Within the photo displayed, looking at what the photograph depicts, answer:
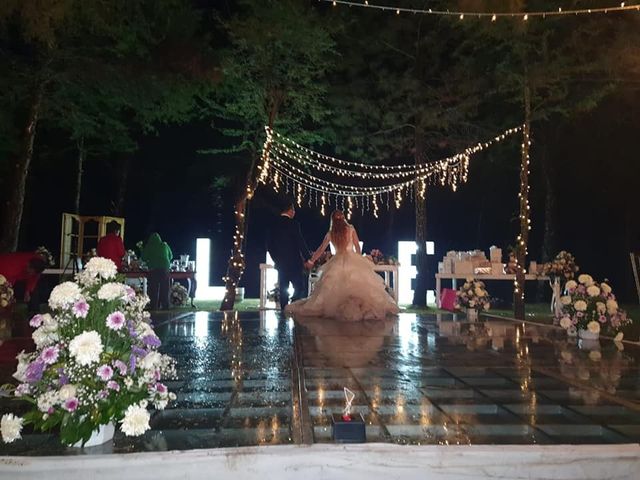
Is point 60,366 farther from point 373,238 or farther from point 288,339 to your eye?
point 373,238

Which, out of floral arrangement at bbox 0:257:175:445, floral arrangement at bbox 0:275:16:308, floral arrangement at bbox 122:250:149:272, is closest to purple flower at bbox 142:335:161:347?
floral arrangement at bbox 0:257:175:445

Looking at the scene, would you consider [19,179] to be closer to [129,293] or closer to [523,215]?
[523,215]

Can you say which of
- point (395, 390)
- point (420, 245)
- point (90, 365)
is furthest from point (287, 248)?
point (90, 365)

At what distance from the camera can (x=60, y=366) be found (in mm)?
2621

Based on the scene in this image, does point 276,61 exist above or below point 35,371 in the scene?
above

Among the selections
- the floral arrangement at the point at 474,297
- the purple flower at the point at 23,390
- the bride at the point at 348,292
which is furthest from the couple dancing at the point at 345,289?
the purple flower at the point at 23,390

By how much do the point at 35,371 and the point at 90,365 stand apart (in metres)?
0.25

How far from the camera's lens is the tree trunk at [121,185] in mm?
20531

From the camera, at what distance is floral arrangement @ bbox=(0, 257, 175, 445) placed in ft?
8.45

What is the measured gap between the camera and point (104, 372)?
257cm

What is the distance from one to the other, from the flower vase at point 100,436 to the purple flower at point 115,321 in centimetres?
50

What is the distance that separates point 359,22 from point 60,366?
14332 mm

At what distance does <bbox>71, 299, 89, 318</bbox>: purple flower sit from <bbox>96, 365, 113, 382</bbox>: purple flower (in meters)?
0.27

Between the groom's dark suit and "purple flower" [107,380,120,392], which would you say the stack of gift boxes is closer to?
the groom's dark suit
